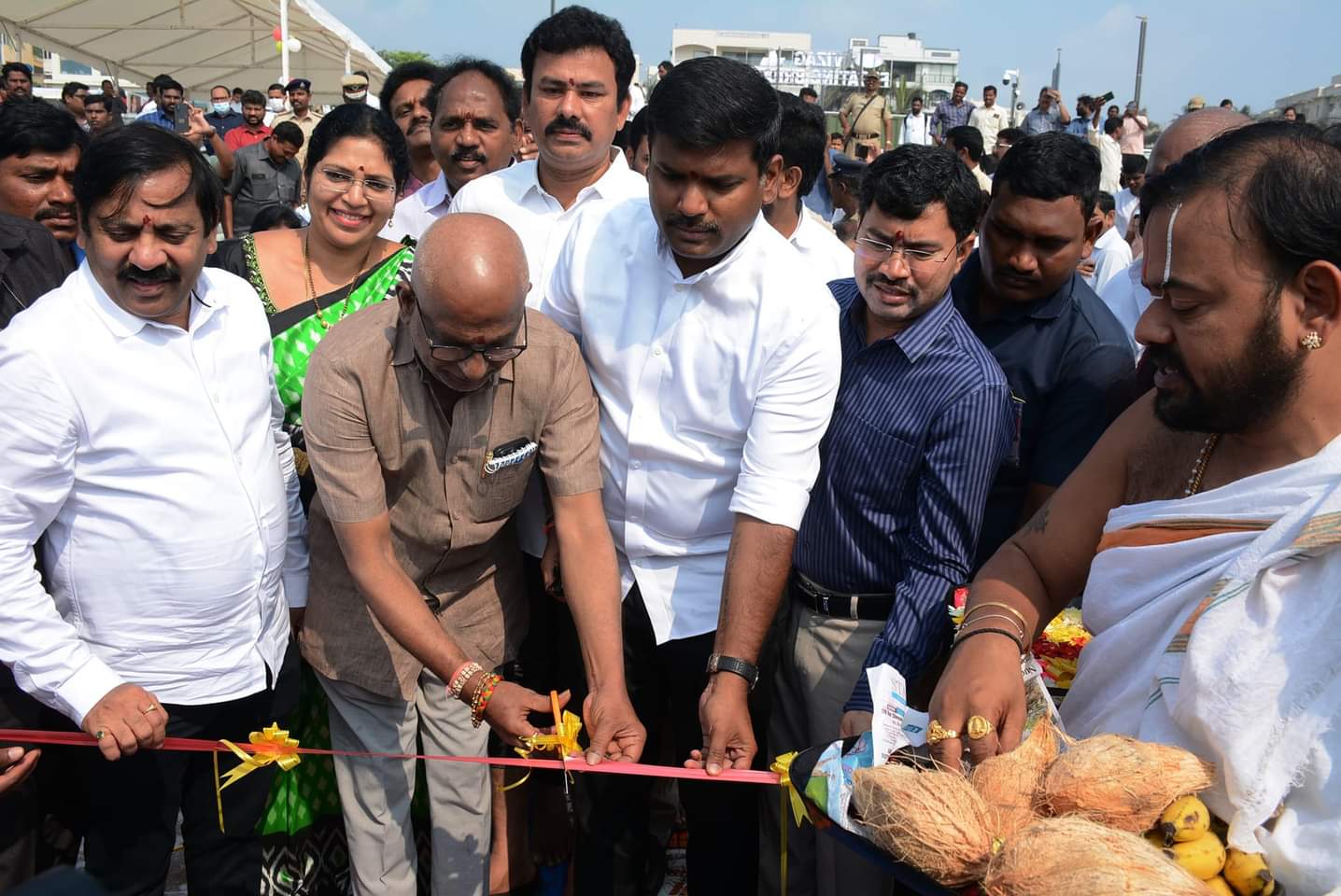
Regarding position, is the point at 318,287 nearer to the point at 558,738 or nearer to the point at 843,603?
the point at 558,738

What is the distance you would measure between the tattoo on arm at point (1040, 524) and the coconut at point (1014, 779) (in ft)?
1.61

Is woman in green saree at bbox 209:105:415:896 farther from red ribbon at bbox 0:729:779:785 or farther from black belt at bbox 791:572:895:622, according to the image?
black belt at bbox 791:572:895:622

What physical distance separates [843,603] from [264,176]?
293 inches

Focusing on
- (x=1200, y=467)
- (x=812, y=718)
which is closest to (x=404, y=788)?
(x=812, y=718)

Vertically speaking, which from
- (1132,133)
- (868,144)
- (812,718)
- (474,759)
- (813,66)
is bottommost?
(812,718)

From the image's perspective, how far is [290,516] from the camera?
9.22ft

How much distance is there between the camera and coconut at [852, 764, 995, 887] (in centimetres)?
153

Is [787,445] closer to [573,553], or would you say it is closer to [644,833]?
[573,553]

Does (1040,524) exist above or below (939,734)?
above

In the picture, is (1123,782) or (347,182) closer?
(1123,782)

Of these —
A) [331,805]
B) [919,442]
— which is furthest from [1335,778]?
[331,805]

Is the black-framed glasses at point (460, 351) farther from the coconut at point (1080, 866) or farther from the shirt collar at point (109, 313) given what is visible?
the coconut at point (1080, 866)

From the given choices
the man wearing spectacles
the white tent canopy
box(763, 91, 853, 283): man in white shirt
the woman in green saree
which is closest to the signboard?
the white tent canopy

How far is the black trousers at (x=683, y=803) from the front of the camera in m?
2.81
